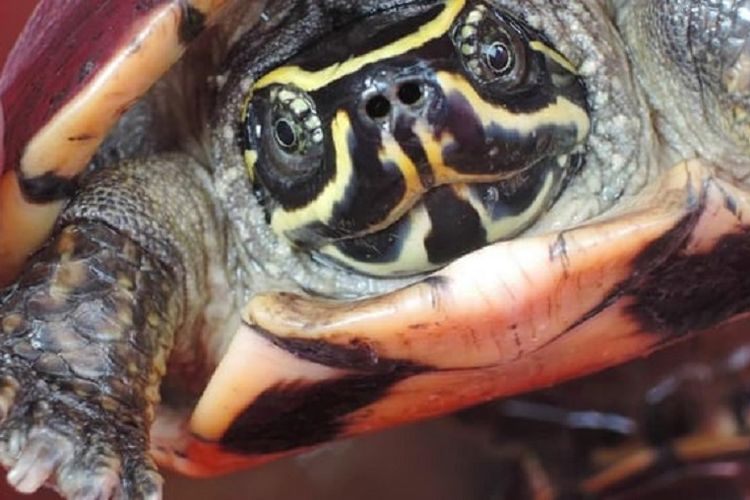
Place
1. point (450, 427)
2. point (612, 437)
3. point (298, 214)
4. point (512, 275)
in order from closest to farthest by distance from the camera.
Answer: point (512, 275) → point (298, 214) → point (612, 437) → point (450, 427)

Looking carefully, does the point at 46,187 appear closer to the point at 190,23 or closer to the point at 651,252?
the point at 190,23

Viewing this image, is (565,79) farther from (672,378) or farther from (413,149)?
(672,378)

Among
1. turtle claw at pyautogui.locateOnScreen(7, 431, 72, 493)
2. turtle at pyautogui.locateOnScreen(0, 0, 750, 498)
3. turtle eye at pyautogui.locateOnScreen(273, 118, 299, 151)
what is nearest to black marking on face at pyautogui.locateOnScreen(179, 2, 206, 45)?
turtle at pyautogui.locateOnScreen(0, 0, 750, 498)

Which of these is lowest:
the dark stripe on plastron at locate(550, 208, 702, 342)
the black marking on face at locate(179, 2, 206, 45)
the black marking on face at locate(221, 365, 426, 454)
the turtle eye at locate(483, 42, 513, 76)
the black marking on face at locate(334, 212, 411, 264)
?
the black marking on face at locate(221, 365, 426, 454)

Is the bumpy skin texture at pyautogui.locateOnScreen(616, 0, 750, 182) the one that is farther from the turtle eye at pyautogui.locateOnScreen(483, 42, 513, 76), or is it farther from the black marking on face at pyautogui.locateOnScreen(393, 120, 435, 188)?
the black marking on face at pyautogui.locateOnScreen(393, 120, 435, 188)

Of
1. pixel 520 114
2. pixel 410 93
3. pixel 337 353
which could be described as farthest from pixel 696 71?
pixel 337 353

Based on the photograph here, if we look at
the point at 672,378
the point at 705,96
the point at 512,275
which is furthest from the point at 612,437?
the point at 512,275
